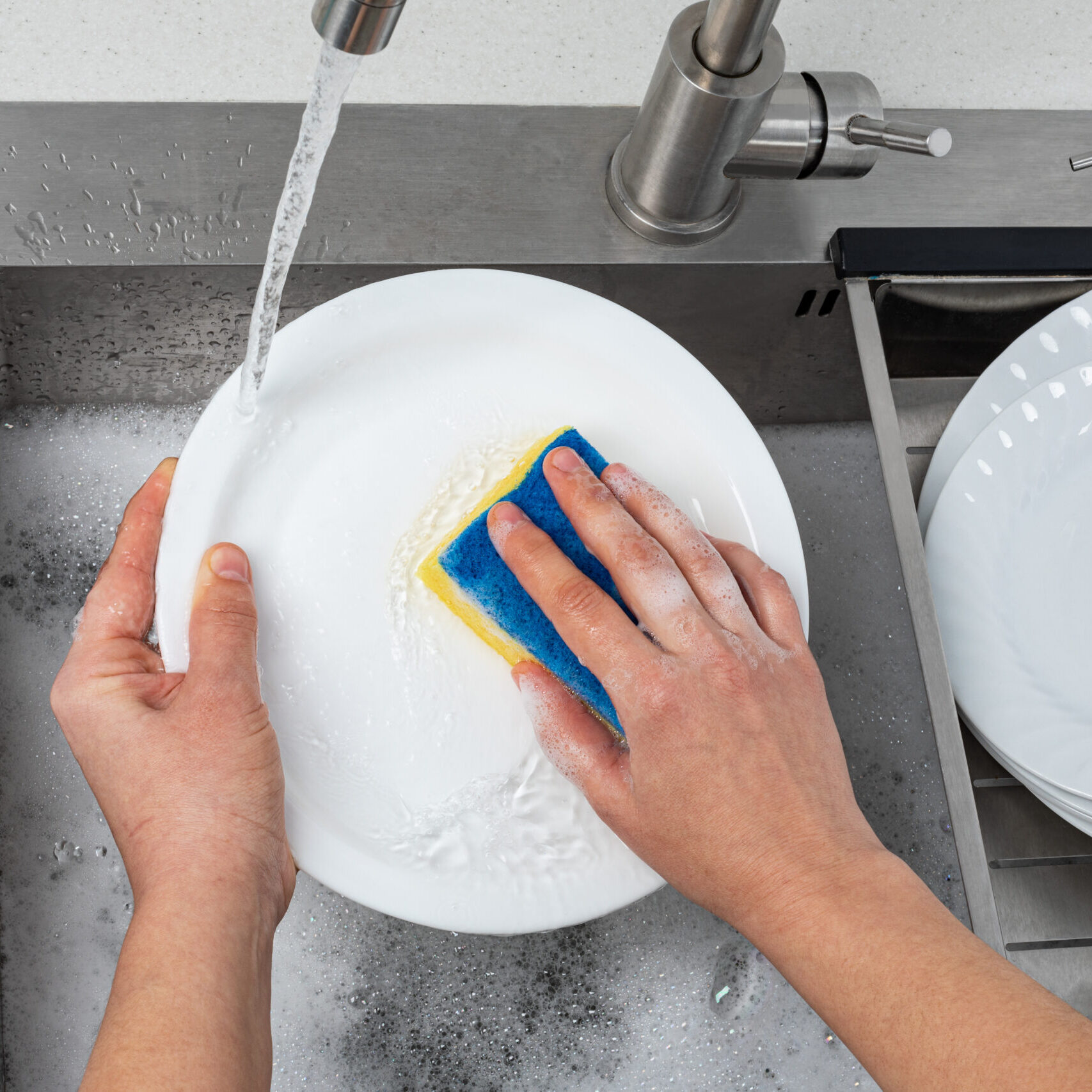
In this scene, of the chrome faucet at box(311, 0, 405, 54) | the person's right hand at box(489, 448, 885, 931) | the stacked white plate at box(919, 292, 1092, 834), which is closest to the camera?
the chrome faucet at box(311, 0, 405, 54)

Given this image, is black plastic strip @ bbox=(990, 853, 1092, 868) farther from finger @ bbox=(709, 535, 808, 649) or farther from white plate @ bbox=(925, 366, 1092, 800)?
finger @ bbox=(709, 535, 808, 649)

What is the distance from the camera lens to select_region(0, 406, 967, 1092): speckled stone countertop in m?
0.62

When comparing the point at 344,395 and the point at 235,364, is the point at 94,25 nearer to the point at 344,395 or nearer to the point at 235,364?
the point at 235,364

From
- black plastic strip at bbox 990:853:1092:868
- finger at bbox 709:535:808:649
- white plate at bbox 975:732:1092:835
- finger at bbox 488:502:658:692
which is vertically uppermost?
finger at bbox 709:535:808:649

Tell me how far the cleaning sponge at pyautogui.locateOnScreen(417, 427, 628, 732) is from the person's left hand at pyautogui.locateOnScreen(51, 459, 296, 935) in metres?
0.12

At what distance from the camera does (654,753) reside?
471mm

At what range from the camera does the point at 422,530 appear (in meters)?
0.56

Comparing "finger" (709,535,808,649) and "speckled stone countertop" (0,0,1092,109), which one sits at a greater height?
"speckled stone countertop" (0,0,1092,109)

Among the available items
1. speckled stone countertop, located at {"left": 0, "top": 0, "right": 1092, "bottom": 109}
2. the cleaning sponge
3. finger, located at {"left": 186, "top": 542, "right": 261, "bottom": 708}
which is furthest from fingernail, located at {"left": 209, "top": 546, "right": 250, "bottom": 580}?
speckled stone countertop, located at {"left": 0, "top": 0, "right": 1092, "bottom": 109}

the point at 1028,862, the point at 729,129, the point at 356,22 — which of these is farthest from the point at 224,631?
the point at 1028,862

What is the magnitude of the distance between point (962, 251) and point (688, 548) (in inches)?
14.4

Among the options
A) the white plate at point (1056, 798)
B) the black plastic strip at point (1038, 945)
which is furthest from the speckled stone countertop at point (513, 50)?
the black plastic strip at point (1038, 945)

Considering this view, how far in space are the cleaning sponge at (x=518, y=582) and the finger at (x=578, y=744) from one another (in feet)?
0.04

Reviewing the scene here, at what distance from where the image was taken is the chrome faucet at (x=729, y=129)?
51 cm
